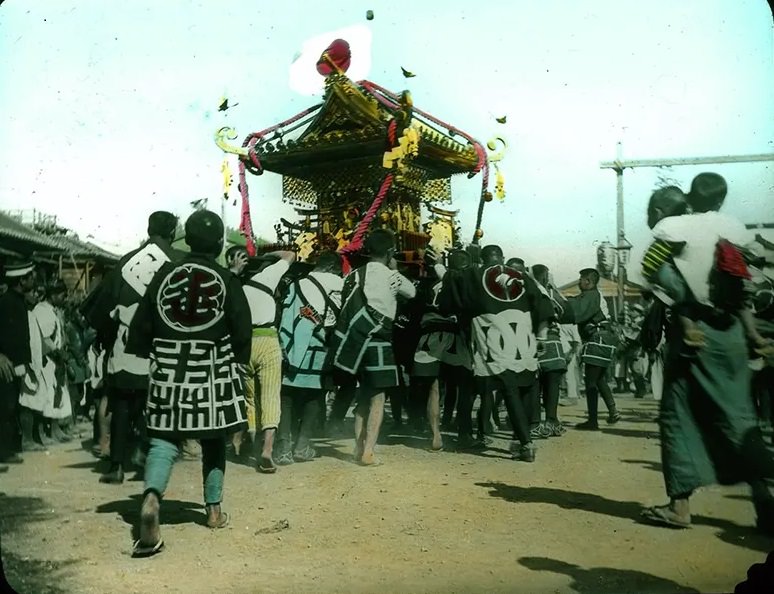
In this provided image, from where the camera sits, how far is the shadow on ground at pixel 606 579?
120 inches

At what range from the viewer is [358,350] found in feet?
16.9

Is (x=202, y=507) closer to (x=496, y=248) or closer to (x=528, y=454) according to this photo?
(x=528, y=454)

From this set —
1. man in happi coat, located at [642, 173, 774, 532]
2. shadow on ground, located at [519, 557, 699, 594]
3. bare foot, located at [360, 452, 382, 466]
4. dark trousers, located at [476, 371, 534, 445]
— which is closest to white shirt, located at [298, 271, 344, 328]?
bare foot, located at [360, 452, 382, 466]

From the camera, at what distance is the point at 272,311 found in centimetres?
510

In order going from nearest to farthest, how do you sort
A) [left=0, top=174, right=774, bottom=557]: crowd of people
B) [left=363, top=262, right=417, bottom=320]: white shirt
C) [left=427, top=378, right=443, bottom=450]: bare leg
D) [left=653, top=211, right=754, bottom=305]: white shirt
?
[left=0, top=174, right=774, bottom=557]: crowd of people
[left=653, top=211, right=754, bottom=305]: white shirt
[left=363, top=262, right=417, bottom=320]: white shirt
[left=427, top=378, right=443, bottom=450]: bare leg

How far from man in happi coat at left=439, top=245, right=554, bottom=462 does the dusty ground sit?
67 centimetres

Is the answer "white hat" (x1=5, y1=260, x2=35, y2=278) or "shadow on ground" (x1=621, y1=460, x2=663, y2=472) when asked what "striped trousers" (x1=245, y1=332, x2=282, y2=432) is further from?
"shadow on ground" (x1=621, y1=460, x2=663, y2=472)

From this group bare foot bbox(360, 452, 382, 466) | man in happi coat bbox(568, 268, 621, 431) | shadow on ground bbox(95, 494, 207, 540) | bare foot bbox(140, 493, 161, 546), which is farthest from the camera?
man in happi coat bbox(568, 268, 621, 431)

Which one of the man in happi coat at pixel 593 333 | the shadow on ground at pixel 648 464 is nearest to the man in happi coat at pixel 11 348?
the shadow on ground at pixel 648 464

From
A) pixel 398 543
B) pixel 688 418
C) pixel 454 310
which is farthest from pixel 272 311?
pixel 688 418

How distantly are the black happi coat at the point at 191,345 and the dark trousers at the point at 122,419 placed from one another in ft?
3.96

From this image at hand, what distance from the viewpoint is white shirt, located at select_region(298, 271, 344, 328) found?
5.46 metres

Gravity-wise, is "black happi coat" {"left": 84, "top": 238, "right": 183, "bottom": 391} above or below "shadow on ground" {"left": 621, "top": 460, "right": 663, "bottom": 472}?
above

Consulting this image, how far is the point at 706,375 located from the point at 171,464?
104 inches
